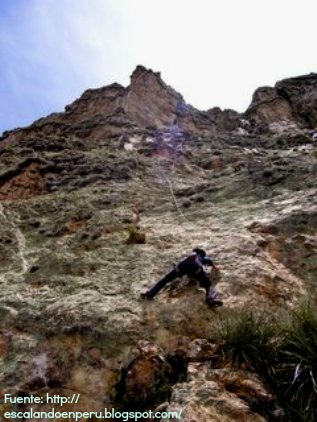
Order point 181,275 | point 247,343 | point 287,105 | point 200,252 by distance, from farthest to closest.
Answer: point 287,105 < point 200,252 < point 181,275 < point 247,343

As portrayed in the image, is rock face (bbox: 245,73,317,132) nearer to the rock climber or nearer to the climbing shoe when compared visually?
the rock climber

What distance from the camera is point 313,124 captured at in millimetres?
43500

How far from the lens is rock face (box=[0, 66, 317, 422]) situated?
8781 mm

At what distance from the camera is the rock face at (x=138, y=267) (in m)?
8.78

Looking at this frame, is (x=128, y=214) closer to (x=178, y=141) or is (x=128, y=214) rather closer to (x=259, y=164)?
(x=259, y=164)

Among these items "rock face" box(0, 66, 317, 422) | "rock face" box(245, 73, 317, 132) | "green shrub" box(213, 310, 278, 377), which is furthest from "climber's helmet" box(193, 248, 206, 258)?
"rock face" box(245, 73, 317, 132)

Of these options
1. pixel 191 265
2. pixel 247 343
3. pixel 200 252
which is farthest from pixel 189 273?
pixel 247 343

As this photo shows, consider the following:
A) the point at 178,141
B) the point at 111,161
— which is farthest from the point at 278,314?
the point at 178,141

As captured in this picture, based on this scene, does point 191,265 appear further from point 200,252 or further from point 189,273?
point 200,252

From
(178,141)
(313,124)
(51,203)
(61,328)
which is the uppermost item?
(313,124)

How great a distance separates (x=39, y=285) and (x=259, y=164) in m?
9.96

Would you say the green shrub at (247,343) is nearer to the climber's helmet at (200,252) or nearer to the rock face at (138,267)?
the rock face at (138,267)

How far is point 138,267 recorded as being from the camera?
12938mm

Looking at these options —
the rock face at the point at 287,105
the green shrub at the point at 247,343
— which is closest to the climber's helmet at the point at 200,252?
the green shrub at the point at 247,343
